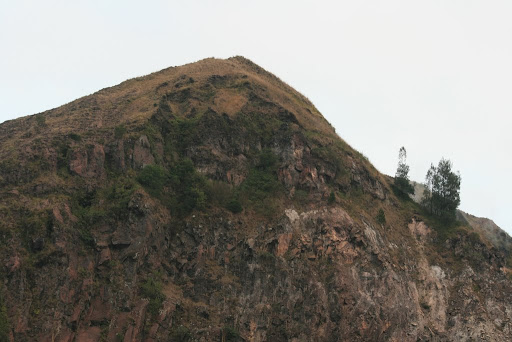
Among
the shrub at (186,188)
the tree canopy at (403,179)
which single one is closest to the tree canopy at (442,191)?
the tree canopy at (403,179)

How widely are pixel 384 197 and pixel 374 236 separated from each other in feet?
38.7

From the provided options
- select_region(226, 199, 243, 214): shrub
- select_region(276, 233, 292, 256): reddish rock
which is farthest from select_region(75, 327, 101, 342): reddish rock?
select_region(226, 199, 243, 214): shrub

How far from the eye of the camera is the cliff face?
122ft

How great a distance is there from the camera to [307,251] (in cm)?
4672

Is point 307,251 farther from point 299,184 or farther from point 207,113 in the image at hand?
point 207,113

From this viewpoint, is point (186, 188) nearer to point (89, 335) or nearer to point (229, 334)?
point (229, 334)

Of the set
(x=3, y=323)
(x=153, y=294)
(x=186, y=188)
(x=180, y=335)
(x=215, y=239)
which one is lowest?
(x=3, y=323)

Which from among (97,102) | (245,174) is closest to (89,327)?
(245,174)

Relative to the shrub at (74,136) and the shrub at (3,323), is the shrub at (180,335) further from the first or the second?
the shrub at (74,136)

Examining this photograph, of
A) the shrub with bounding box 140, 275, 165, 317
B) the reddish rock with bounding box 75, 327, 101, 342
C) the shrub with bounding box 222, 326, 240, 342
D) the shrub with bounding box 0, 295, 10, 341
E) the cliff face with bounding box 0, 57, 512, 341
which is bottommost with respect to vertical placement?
the reddish rock with bounding box 75, 327, 101, 342

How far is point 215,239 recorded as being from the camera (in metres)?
46.1

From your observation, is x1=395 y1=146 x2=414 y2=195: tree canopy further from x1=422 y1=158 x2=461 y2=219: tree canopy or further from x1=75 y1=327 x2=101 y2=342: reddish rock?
x1=75 y1=327 x2=101 y2=342: reddish rock

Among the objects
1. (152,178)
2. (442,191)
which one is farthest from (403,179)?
(152,178)

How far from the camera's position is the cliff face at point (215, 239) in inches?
1459
